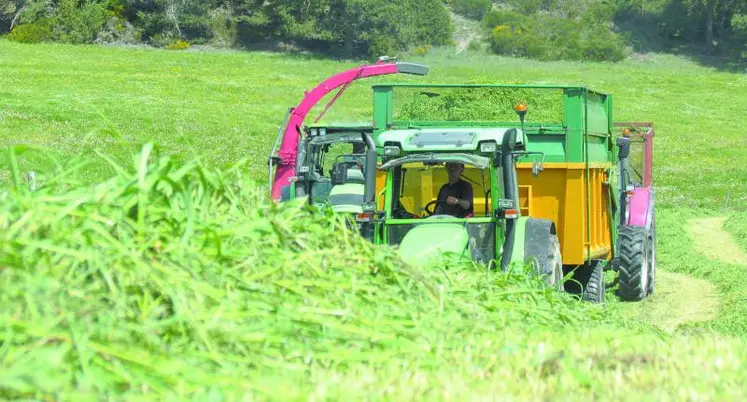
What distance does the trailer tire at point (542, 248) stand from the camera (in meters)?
9.11

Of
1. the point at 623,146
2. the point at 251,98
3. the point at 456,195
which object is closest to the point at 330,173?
the point at 456,195

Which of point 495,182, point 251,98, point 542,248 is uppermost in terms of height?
point 495,182

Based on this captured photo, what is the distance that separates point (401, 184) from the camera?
10.5 m

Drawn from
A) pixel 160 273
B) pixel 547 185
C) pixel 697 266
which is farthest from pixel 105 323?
pixel 697 266

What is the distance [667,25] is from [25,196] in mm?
61688

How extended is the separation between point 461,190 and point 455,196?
0.23 feet

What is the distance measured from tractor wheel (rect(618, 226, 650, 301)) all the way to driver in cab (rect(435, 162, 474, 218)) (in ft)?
12.5

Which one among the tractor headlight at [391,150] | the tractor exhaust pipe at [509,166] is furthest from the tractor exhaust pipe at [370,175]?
the tractor exhaust pipe at [509,166]

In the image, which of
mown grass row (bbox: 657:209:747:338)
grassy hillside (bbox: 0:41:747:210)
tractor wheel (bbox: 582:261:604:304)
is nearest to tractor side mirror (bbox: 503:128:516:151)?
mown grass row (bbox: 657:209:747:338)

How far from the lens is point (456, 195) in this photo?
9.78 metres

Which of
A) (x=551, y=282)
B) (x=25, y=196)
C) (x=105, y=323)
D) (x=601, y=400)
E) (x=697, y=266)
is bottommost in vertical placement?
(x=697, y=266)

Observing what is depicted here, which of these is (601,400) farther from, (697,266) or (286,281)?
(697,266)

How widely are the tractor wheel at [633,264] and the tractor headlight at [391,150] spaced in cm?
451

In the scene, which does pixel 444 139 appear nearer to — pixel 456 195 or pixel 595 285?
pixel 456 195
